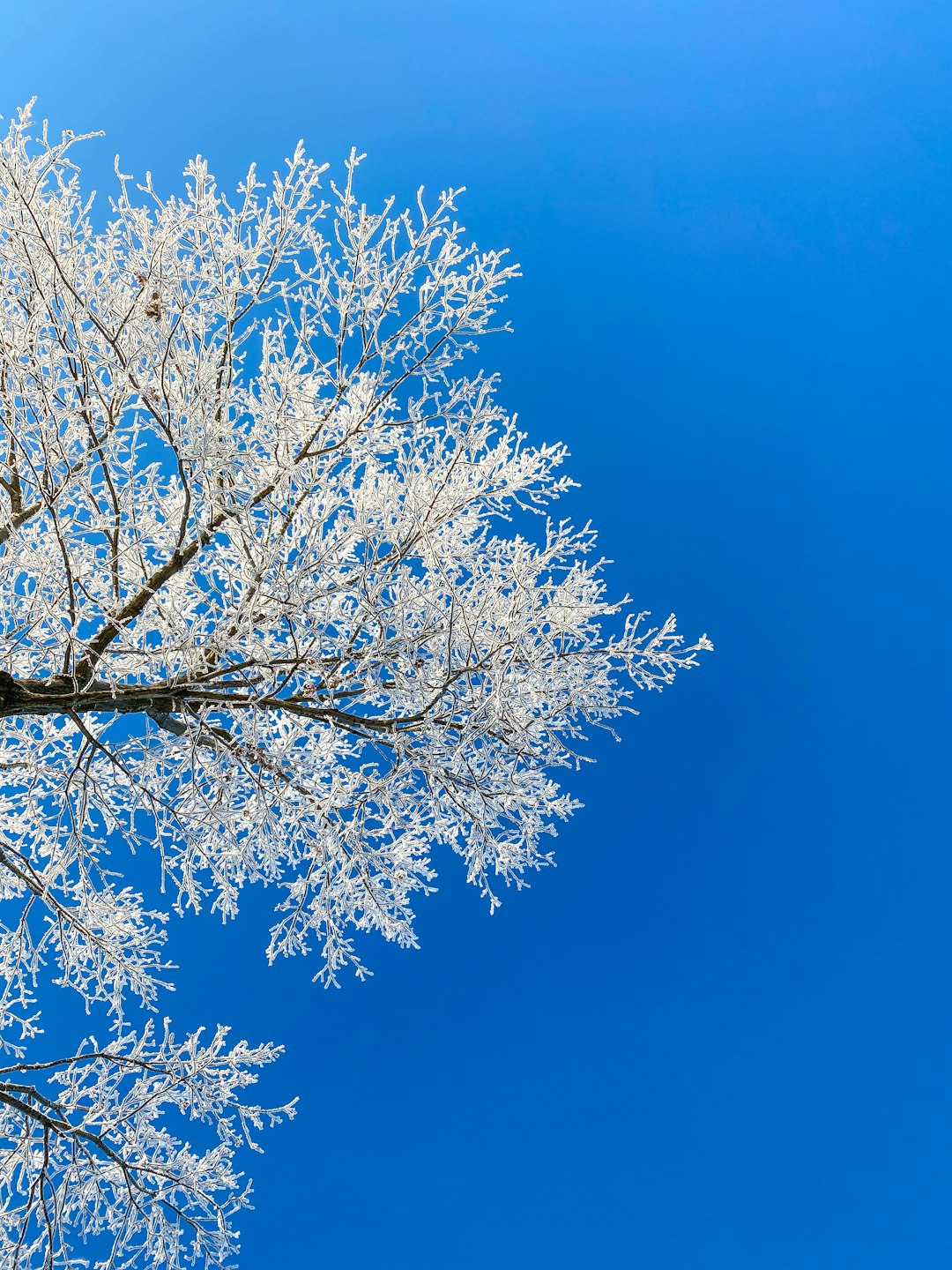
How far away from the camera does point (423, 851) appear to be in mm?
5270

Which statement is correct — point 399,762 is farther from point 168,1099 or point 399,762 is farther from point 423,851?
point 168,1099

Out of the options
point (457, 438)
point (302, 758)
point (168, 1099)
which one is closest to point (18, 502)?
point (302, 758)

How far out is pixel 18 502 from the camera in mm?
5223

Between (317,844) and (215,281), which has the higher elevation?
(215,281)

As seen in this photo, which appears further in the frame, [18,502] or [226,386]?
[18,502]

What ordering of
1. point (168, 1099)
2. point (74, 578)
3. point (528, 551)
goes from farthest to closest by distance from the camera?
point (168, 1099) → point (528, 551) → point (74, 578)

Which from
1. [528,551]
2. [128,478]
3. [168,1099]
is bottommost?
[168,1099]

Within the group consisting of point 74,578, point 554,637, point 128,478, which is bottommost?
point 74,578

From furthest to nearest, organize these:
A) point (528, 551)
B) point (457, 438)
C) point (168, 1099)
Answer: point (168, 1099) < point (528, 551) < point (457, 438)

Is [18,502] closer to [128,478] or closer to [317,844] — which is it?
[128,478]

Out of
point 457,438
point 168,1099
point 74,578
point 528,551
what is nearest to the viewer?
point 74,578

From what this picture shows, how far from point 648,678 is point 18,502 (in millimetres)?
4302

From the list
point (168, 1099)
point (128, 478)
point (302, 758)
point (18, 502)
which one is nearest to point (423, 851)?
point (302, 758)

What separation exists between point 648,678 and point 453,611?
1.49 m
